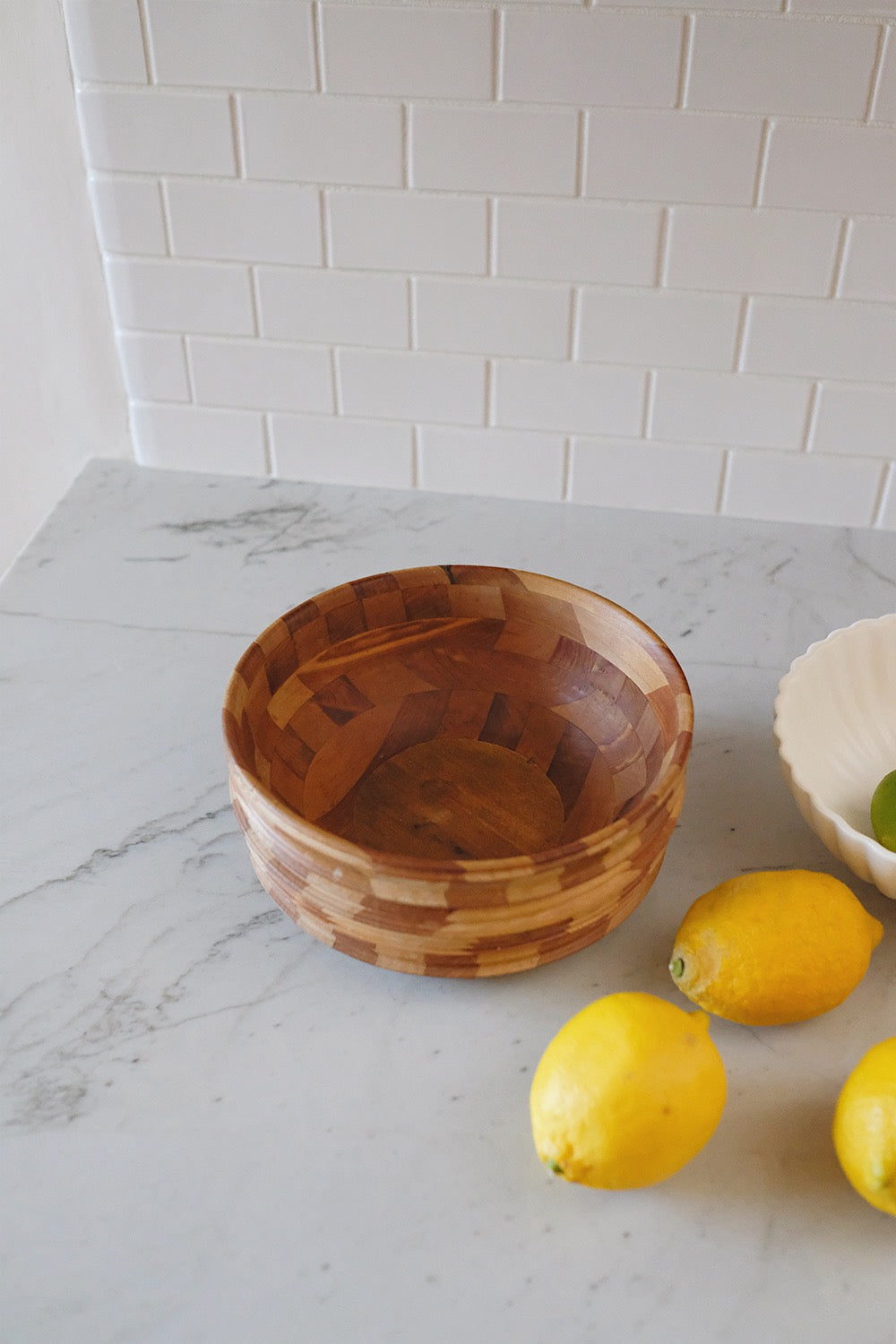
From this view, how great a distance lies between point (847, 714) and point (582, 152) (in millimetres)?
553

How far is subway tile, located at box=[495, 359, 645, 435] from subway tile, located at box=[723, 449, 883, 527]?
0.41 ft

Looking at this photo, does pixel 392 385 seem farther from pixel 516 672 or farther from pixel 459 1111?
pixel 459 1111

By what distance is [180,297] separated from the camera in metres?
1.17

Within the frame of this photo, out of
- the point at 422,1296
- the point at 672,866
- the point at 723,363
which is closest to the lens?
the point at 422,1296

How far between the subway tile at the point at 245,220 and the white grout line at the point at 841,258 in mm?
487

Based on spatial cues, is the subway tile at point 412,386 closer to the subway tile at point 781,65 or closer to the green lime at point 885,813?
the subway tile at point 781,65

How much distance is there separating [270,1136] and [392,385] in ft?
2.55

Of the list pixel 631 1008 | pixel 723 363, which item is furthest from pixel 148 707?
pixel 723 363

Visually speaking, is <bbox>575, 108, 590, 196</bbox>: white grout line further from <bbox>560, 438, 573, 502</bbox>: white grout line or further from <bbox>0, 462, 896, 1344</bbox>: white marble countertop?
<bbox>0, 462, 896, 1344</bbox>: white marble countertop

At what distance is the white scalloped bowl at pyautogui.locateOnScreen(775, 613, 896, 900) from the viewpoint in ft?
2.72

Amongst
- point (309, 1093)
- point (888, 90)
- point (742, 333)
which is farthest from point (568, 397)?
point (309, 1093)

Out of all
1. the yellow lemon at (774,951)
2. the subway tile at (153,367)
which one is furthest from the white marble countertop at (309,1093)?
the subway tile at (153,367)

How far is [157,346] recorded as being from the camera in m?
1.21

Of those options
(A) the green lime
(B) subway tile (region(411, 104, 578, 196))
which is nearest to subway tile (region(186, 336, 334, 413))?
(B) subway tile (region(411, 104, 578, 196))
